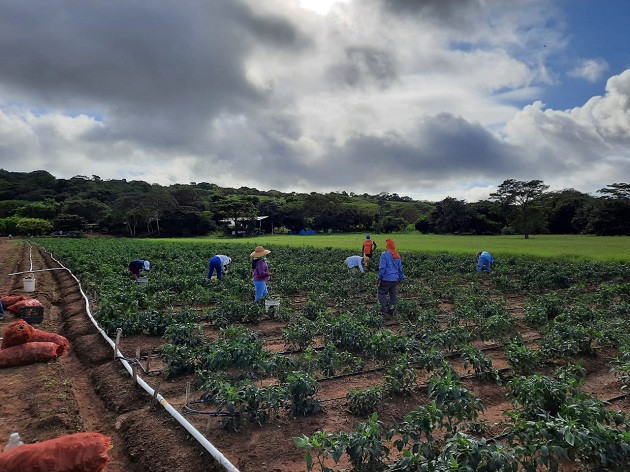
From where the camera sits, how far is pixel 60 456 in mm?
3525

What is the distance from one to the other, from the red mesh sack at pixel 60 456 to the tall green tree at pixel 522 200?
51.6m

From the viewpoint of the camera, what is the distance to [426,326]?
8609mm

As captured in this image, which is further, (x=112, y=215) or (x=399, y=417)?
(x=112, y=215)

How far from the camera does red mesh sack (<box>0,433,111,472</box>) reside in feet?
Result: 11.1

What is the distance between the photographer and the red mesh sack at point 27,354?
697cm

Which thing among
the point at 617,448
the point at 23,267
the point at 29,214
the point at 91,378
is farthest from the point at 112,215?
the point at 617,448

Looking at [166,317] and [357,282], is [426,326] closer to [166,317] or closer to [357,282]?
[166,317]

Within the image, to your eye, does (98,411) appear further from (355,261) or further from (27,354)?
→ (355,261)

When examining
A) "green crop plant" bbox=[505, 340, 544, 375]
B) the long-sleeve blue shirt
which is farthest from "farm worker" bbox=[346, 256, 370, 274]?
"green crop plant" bbox=[505, 340, 544, 375]

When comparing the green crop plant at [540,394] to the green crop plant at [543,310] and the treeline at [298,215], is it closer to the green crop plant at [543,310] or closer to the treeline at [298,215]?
the green crop plant at [543,310]

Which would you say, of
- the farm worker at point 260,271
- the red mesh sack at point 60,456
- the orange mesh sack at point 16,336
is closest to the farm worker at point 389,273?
the farm worker at point 260,271

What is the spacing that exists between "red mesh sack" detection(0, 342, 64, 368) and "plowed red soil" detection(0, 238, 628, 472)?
→ 0.12m

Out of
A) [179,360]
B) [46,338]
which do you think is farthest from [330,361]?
[46,338]

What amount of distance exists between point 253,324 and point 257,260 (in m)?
1.73
